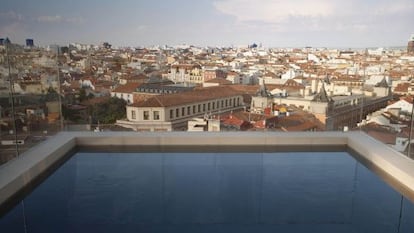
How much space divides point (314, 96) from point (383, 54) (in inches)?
38.7

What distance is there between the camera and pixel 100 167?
2934 millimetres

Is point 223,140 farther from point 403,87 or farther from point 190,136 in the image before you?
point 403,87

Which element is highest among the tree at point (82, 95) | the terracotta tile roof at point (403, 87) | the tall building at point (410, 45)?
the tall building at point (410, 45)

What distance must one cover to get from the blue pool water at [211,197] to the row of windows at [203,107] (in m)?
0.74

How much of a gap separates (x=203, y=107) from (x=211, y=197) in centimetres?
196

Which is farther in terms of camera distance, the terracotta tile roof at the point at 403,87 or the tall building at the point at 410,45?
the tall building at the point at 410,45

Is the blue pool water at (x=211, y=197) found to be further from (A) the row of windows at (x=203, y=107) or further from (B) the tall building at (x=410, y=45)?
(B) the tall building at (x=410, y=45)

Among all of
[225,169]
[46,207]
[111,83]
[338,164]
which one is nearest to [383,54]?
[338,164]

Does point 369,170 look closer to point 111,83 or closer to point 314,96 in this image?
point 314,96

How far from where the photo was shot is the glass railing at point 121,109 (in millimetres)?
3113

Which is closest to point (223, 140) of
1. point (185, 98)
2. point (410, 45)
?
point (185, 98)

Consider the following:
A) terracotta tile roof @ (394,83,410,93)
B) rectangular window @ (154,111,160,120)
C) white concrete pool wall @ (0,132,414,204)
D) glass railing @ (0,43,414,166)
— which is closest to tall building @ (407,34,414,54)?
glass railing @ (0,43,414,166)

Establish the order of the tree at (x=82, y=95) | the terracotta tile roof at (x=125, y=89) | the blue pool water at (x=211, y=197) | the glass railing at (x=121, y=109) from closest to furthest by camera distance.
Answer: the blue pool water at (x=211, y=197), the glass railing at (x=121, y=109), the tree at (x=82, y=95), the terracotta tile roof at (x=125, y=89)

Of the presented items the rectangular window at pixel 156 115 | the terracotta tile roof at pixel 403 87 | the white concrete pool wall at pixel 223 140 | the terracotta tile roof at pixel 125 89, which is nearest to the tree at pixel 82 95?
the white concrete pool wall at pixel 223 140
